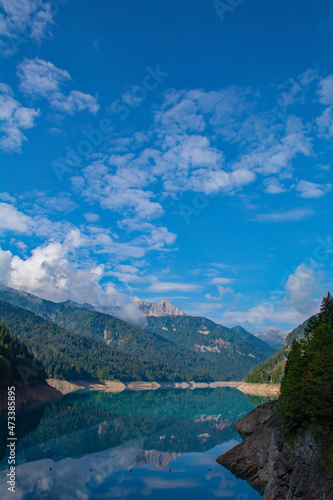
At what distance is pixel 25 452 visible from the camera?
5525 centimetres

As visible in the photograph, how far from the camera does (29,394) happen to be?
407 ft

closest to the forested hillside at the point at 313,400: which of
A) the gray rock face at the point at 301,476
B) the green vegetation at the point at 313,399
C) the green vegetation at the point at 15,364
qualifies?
the green vegetation at the point at 313,399

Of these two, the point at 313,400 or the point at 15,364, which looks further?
the point at 15,364

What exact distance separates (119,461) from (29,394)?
85231mm

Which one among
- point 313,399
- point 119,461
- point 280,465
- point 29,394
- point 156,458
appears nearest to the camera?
point 313,399

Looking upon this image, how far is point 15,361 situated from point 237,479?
334 feet

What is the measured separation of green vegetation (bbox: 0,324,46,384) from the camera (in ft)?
335

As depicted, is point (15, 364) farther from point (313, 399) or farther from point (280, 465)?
point (313, 399)

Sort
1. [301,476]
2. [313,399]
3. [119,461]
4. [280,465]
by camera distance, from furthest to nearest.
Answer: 1. [119,461]
2. [280,465]
3. [313,399]
4. [301,476]

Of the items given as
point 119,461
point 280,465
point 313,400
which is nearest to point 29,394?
point 119,461

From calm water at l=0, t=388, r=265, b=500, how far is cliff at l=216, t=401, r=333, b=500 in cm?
252

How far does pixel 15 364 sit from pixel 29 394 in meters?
13.9

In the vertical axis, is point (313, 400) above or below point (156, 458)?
above

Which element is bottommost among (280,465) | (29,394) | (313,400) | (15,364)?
(29,394)
